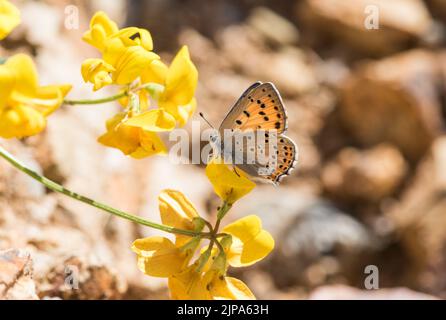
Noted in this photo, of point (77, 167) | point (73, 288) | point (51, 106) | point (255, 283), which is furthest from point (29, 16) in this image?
point (255, 283)

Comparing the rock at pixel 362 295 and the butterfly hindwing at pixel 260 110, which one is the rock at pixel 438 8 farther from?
the butterfly hindwing at pixel 260 110

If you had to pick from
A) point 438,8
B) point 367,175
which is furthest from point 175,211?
point 438,8

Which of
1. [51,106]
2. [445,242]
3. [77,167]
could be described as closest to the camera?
[51,106]

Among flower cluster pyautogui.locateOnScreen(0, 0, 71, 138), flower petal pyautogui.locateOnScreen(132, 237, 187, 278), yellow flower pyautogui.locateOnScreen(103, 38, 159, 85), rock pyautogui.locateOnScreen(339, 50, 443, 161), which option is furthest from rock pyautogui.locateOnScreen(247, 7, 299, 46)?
flower cluster pyautogui.locateOnScreen(0, 0, 71, 138)

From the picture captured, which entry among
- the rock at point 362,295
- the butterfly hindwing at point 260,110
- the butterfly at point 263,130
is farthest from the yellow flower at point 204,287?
the rock at point 362,295

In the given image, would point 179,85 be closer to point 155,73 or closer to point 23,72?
point 155,73
